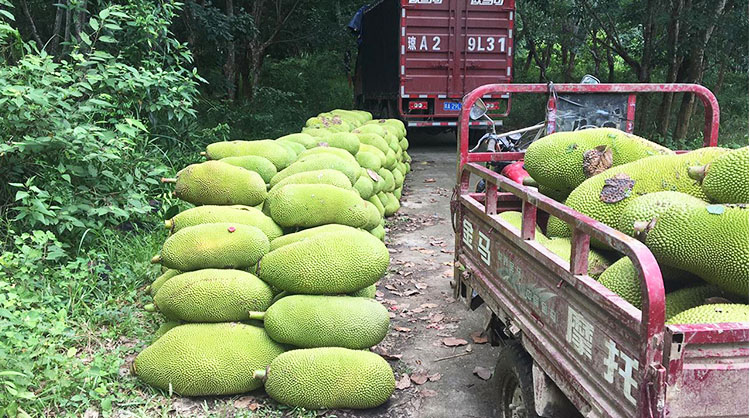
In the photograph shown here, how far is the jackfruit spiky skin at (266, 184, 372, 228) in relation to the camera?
3338 millimetres

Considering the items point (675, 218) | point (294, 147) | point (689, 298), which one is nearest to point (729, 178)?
point (675, 218)

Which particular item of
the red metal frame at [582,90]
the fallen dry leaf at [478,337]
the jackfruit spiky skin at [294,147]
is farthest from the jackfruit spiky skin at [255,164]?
the fallen dry leaf at [478,337]

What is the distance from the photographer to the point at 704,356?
4.64 feet

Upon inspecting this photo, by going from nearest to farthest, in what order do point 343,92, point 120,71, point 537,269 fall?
1. point 537,269
2. point 120,71
3. point 343,92

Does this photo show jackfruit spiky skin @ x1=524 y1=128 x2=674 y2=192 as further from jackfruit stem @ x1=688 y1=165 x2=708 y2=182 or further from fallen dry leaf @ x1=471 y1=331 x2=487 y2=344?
fallen dry leaf @ x1=471 y1=331 x2=487 y2=344

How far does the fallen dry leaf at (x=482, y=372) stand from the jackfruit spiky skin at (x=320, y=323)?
72 cm

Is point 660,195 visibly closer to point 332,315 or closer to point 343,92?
point 332,315

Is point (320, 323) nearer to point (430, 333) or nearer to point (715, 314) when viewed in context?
point (430, 333)

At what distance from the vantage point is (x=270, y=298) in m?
3.02

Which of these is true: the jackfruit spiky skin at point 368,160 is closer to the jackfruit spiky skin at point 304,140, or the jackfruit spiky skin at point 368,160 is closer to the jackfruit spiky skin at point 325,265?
the jackfruit spiky skin at point 304,140

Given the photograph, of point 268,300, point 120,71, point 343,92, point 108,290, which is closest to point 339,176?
point 268,300

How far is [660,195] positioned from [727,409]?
2.33 ft

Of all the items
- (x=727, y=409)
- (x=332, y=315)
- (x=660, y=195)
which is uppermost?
(x=660, y=195)

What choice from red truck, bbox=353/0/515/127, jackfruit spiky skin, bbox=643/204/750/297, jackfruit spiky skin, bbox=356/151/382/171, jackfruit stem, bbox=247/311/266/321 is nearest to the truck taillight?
red truck, bbox=353/0/515/127
